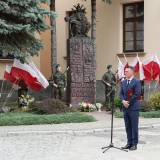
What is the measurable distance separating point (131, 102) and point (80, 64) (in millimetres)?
11117

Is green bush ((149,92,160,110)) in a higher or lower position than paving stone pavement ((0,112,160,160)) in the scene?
higher

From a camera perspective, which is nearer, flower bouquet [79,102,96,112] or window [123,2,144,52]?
flower bouquet [79,102,96,112]

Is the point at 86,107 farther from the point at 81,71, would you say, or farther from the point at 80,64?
the point at 80,64

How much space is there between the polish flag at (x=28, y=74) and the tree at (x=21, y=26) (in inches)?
36.2

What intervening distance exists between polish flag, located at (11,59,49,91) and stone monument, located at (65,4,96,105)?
4.78 ft

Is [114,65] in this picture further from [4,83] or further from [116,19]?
[4,83]

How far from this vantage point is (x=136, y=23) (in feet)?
91.4

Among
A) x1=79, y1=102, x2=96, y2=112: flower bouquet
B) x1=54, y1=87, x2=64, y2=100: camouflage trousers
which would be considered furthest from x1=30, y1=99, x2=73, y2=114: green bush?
x1=54, y1=87, x2=64, y2=100: camouflage trousers

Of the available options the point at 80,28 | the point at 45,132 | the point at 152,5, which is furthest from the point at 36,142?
the point at 152,5

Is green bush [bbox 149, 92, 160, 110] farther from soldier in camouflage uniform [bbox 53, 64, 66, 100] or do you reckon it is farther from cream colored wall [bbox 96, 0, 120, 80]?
cream colored wall [bbox 96, 0, 120, 80]

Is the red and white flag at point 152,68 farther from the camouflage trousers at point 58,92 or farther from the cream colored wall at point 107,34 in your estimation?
the cream colored wall at point 107,34

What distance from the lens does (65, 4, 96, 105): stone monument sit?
23.1 m

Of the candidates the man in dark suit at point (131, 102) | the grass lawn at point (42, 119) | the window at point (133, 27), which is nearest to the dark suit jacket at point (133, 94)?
the man in dark suit at point (131, 102)

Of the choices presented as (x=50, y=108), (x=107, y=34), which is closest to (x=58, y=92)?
(x=50, y=108)
